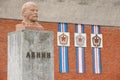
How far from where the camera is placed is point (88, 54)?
824 inches

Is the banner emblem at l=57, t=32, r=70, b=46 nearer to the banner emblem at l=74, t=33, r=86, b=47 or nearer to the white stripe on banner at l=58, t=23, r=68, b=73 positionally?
the white stripe on banner at l=58, t=23, r=68, b=73

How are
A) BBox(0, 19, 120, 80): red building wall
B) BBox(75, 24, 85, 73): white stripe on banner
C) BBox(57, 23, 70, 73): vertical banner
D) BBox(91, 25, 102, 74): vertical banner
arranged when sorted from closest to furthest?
1. BBox(0, 19, 120, 80): red building wall
2. BBox(57, 23, 70, 73): vertical banner
3. BBox(75, 24, 85, 73): white stripe on banner
4. BBox(91, 25, 102, 74): vertical banner

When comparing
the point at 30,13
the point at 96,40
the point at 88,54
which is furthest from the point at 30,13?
the point at 96,40

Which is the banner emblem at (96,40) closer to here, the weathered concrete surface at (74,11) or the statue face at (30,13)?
the weathered concrete surface at (74,11)

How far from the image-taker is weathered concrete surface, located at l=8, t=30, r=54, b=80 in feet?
35.5

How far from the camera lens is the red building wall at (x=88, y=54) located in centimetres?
1884

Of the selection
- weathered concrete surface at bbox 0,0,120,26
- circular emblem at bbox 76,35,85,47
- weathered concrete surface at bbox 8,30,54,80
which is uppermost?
weathered concrete surface at bbox 0,0,120,26

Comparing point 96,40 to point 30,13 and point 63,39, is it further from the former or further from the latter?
point 30,13

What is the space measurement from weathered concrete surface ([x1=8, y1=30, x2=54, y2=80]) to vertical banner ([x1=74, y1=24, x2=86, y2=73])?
936 cm

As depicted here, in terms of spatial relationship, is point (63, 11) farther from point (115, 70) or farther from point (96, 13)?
point (115, 70)

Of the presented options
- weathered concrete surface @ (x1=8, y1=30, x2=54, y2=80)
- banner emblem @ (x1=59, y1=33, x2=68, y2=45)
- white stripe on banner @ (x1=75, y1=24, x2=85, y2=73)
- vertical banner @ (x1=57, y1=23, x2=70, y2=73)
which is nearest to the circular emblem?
white stripe on banner @ (x1=75, y1=24, x2=85, y2=73)

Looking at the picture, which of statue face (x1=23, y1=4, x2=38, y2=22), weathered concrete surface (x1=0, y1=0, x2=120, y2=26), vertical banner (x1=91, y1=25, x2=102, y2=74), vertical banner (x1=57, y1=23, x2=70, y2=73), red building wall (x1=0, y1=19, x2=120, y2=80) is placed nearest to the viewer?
statue face (x1=23, y1=4, x2=38, y2=22)

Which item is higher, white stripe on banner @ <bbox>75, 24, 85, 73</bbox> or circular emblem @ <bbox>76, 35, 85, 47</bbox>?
circular emblem @ <bbox>76, 35, 85, 47</bbox>

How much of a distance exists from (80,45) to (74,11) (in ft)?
5.65
